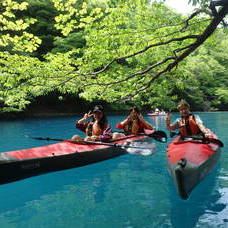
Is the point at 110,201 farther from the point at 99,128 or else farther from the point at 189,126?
the point at 99,128

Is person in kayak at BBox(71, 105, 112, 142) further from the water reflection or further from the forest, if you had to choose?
the water reflection

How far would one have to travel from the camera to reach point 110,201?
435 centimetres

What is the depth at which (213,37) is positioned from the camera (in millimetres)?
5793

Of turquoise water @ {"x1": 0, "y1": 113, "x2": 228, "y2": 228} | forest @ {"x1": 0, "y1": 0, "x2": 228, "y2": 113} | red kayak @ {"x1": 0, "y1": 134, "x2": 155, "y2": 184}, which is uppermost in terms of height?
forest @ {"x1": 0, "y1": 0, "x2": 228, "y2": 113}

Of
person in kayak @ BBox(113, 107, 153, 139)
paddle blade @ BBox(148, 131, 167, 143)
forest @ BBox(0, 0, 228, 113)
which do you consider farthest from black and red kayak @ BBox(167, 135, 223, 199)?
person in kayak @ BBox(113, 107, 153, 139)

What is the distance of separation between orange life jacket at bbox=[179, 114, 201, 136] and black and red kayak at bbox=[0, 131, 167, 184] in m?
1.15

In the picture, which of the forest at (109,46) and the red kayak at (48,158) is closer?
the forest at (109,46)

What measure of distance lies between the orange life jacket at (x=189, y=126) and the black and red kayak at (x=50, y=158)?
3.77ft

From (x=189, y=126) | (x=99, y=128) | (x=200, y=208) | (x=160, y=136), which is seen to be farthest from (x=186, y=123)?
(x=200, y=208)

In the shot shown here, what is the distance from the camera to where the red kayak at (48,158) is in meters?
4.85

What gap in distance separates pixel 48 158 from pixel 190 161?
9.49ft

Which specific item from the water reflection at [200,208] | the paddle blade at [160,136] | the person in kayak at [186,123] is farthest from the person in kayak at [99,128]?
the water reflection at [200,208]

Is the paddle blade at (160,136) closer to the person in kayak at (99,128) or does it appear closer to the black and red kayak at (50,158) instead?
the black and red kayak at (50,158)

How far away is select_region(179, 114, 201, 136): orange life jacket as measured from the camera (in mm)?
6102
